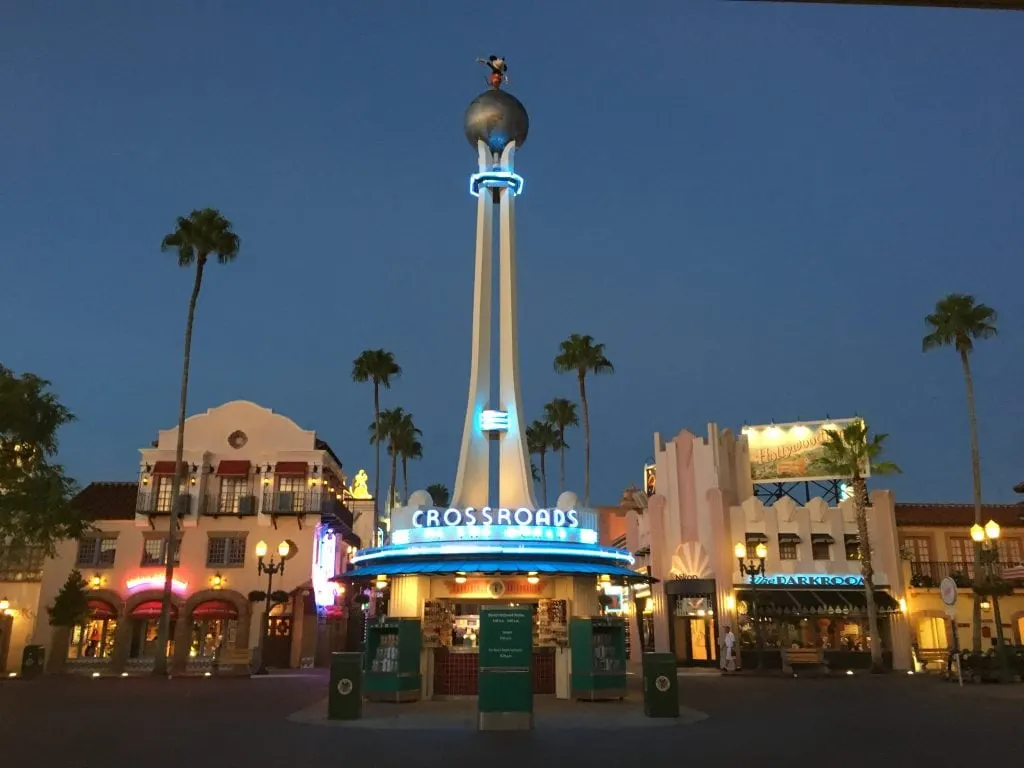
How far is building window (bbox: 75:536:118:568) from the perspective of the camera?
4578cm

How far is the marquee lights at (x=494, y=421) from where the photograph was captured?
2941 cm

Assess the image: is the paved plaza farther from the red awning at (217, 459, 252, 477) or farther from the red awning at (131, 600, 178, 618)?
the red awning at (217, 459, 252, 477)

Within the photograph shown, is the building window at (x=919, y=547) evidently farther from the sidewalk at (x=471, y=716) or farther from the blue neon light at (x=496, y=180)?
the blue neon light at (x=496, y=180)

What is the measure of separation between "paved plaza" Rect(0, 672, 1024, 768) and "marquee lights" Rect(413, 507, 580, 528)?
527 cm

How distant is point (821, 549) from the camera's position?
150ft

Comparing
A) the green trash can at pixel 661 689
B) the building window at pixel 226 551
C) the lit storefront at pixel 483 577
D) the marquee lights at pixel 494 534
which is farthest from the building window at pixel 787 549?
the building window at pixel 226 551

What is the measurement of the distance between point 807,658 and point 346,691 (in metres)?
30.7

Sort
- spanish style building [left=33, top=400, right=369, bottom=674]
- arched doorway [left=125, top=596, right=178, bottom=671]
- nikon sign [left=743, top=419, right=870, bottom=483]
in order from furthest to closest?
nikon sign [left=743, top=419, right=870, bottom=483] < spanish style building [left=33, top=400, right=369, bottom=674] < arched doorway [left=125, top=596, right=178, bottom=671]

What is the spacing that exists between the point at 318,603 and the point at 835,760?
120ft

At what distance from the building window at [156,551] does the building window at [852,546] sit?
36.1m

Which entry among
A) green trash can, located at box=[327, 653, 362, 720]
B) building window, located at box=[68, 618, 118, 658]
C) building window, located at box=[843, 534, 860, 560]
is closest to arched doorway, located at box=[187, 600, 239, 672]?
building window, located at box=[68, 618, 118, 658]

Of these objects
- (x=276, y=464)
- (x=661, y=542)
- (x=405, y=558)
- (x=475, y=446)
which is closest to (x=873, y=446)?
(x=661, y=542)

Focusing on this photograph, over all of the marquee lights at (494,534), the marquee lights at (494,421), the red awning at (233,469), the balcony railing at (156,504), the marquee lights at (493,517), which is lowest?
the marquee lights at (494,534)

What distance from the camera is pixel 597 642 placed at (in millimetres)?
24562
